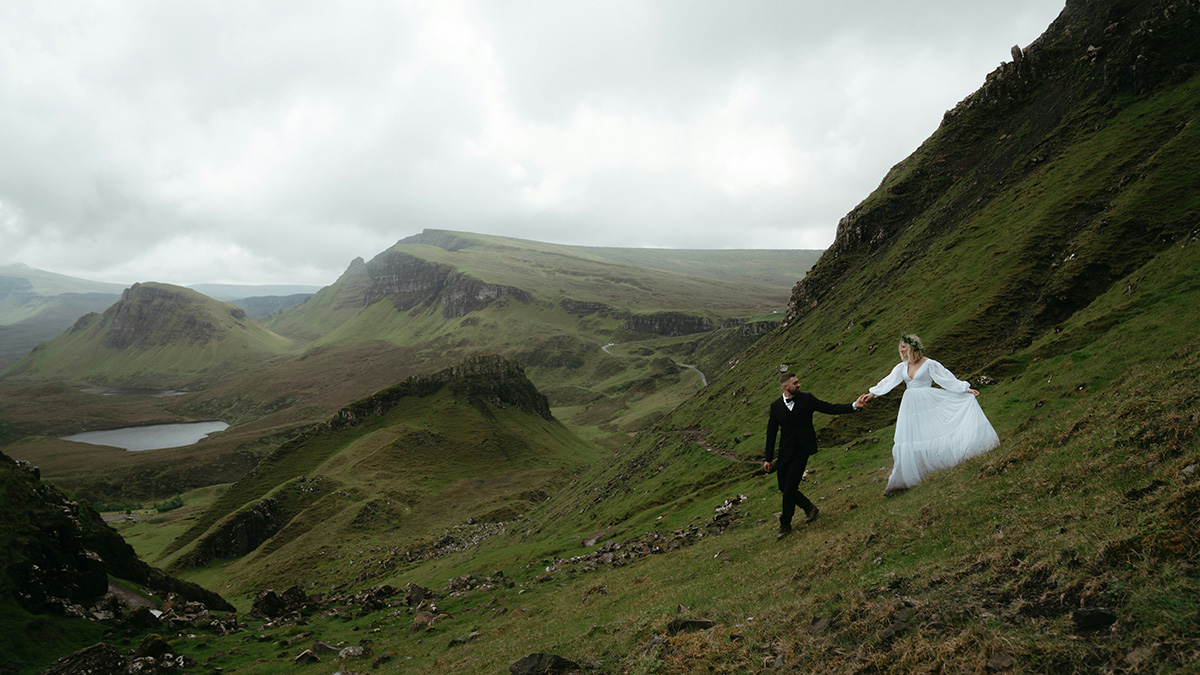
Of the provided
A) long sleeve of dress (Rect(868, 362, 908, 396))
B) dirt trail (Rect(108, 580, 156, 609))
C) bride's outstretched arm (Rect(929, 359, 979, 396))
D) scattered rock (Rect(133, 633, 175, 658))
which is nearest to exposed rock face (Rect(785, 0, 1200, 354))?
bride's outstretched arm (Rect(929, 359, 979, 396))

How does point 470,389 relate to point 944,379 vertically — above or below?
below

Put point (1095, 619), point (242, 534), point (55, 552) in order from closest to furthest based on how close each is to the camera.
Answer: point (1095, 619) → point (55, 552) → point (242, 534)

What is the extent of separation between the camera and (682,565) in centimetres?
1942

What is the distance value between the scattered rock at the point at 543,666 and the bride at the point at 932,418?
10.7 meters

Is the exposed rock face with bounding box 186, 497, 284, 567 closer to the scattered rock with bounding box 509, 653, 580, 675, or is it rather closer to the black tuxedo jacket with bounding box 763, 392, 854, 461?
the scattered rock with bounding box 509, 653, 580, 675

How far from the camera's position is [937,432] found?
15344 millimetres

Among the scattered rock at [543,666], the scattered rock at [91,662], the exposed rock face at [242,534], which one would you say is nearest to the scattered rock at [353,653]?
the scattered rock at [91,662]

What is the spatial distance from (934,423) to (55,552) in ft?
120

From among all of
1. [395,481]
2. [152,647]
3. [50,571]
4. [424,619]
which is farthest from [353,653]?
[395,481]

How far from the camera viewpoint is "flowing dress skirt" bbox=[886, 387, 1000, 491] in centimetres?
1494

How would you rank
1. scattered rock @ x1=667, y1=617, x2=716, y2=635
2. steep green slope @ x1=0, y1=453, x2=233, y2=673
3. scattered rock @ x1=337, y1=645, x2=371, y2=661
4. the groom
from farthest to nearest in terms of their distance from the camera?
1. scattered rock @ x1=337, y1=645, x2=371, y2=661
2. steep green slope @ x1=0, y1=453, x2=233, y2=673
3. the groom
4. scattered rock @ x1=667, y1=617, x2=716, y2=635

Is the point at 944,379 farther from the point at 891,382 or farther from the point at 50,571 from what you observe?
the point at 50,571

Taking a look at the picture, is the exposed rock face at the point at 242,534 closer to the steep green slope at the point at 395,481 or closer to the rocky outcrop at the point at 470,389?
the steep green slope at the point at 395,481

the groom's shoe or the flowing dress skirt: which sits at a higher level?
the flowing dress skirt
